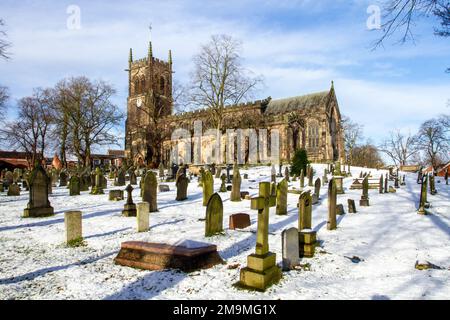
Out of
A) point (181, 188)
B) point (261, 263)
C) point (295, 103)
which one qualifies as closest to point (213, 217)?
point (261, 263)

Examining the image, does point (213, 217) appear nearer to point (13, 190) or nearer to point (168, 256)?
point (168, 256)

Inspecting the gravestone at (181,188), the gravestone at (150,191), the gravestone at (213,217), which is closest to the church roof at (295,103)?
the gravestone at (181,188)

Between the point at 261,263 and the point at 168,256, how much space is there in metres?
1.61

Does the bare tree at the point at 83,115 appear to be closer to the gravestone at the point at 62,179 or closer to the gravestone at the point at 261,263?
the gravestone at the point at 62,179

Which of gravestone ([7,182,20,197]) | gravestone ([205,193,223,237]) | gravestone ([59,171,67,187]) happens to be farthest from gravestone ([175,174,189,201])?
gravestone ([59,171,67,187])

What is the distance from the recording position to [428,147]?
163 feet

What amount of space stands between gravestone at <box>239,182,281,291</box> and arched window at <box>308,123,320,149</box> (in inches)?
1449

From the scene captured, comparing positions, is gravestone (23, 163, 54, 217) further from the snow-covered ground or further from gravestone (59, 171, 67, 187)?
gravestone (59, 171, 67, 187)

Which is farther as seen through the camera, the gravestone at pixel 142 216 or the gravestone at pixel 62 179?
the gravestone at pixel 62 179

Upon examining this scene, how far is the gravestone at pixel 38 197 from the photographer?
9655 mm

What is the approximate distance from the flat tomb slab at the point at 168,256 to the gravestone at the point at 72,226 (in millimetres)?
1877

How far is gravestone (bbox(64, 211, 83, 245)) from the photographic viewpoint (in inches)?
261
